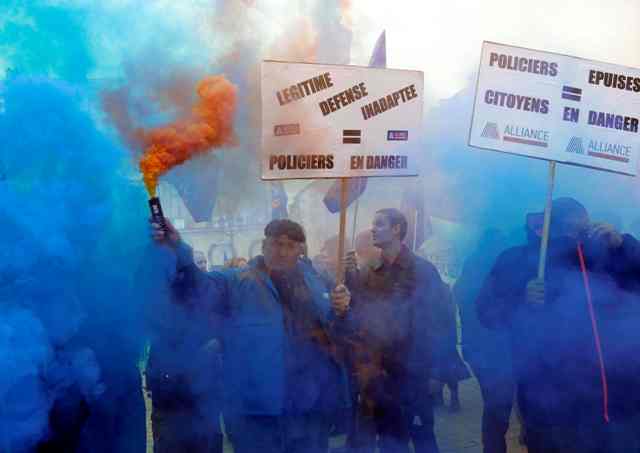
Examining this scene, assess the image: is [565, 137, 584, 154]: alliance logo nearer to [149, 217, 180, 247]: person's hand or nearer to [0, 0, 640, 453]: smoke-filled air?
[0, 0, 640, 453]: smoke-filled air

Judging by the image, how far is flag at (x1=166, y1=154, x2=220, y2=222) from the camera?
4.20m

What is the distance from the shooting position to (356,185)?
4.98 metres

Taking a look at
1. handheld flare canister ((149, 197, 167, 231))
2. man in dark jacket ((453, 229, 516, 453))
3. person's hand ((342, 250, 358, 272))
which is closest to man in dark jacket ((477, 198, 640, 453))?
man in dark jacket ((453, 229, 516, 453))

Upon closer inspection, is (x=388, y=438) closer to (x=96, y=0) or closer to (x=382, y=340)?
(x=382, y=340)

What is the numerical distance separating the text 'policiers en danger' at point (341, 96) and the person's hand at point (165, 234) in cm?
91

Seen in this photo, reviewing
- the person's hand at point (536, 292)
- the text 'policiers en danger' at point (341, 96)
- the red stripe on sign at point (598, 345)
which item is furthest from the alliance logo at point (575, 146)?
the text 'policiers en danger' at point (341, 96)

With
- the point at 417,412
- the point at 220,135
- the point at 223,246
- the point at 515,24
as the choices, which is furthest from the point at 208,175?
the point at 515,24

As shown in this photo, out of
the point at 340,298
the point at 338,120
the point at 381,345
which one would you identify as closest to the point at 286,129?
the point at 338,120

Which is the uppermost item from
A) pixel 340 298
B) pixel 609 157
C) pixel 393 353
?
pixel 609 157

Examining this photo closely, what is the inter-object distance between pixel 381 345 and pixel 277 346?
0.68 metres

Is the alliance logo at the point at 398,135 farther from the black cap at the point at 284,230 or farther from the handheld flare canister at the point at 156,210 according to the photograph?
the handheld flare canister at the point at 156,210

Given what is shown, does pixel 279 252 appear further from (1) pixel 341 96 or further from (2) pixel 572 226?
(2) pixel 572 226

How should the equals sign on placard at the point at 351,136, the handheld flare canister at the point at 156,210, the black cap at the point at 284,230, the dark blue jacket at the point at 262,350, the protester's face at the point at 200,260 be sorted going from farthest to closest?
the protester's face at the point at 200,260 → the equals sign on placard at the point at 351,136 → the black cap at the point at 284,230 → the dark blue jacket at the point at 262,350 → the handheld flare canister at the point at 156,210

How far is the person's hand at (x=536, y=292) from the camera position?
4.11m
